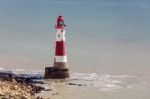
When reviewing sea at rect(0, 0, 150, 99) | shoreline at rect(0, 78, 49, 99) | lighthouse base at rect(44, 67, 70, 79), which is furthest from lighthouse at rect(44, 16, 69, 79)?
shoreline at rect(0, 78, 49, 99)

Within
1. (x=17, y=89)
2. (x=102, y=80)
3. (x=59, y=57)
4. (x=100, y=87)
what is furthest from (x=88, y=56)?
(x=17, y=89)

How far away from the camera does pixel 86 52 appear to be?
33.0m

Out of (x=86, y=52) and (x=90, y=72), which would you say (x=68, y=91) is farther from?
(x=86, y=52)

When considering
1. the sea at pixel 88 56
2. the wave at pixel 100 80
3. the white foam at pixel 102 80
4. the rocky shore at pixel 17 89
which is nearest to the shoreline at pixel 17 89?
the rocky shore at pixel 17 89

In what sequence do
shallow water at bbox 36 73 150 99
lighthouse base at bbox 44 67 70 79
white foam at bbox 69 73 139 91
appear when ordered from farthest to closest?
lighthouse base at bbox 44 67 70 79, white foam at bbox 69 73 139 91, shallow water at bbox 36 73 150 99

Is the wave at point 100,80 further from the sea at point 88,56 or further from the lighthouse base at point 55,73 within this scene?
the lighthouse base at point 55,73

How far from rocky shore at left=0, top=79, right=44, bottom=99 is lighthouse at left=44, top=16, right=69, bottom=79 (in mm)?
2116

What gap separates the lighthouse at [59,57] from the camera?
77.7 feet

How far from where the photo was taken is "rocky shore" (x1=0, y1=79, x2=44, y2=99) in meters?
17.8

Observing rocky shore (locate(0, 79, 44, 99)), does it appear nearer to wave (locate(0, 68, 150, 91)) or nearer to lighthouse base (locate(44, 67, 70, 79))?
lighthouse base (locate(44, 67, 70, 79))

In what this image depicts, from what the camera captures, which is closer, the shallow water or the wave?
the shallow water

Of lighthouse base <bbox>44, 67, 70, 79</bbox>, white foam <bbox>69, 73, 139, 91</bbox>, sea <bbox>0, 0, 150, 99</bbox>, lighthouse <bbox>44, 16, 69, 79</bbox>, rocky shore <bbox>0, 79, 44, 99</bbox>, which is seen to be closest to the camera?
rocky shore <bbox>0, 79, 44, 99</bbox>

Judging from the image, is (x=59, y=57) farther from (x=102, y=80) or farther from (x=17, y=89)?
(x=17, y=89)

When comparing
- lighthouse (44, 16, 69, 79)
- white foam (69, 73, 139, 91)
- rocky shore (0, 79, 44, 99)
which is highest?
lighthouse (44, 16, 69, 79)
